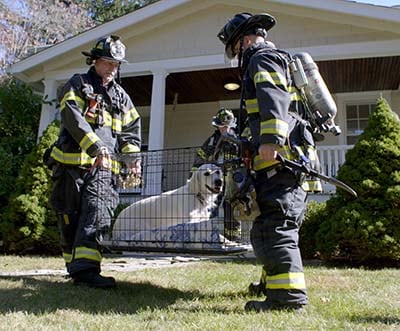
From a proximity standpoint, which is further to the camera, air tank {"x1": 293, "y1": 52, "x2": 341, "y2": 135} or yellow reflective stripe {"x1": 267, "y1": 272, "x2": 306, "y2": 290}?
air tank {"x1": 293, "y1": 52, "x2": 341, "y2": 135}

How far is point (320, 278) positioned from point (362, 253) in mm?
1626

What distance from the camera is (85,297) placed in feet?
10.5

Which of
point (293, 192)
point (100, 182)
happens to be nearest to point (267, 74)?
point (293, 192)

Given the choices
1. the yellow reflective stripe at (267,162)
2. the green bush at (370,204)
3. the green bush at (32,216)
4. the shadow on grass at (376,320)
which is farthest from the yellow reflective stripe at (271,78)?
the green bush at (32,216)

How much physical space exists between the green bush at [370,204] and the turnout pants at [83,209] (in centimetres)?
319

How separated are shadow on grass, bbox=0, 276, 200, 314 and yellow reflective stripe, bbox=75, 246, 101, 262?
0.25 m

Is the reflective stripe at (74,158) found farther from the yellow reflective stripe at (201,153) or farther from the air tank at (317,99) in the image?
the air tank at (317,99)

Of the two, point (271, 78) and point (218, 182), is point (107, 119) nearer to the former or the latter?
point (218, 182)

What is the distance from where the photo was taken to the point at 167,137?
12039 mm

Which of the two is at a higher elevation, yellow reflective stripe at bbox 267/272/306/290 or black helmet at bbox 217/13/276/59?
black helmet at bbox 217/13/276/59

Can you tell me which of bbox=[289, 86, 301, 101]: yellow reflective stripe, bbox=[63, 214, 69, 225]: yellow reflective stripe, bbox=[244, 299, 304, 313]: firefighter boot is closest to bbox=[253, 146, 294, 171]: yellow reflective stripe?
bbox=[289, 86, 301, 101]: yellow reflective stripe

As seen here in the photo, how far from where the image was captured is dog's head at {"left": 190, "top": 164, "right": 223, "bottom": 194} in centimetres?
408

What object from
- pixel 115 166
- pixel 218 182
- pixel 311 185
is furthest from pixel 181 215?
pixel 311 185

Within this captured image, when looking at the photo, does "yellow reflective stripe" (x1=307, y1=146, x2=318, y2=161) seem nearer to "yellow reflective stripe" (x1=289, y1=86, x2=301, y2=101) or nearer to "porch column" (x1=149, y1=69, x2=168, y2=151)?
"yellow reflective stripe" (x1=289, y1=86, x2=301, y2=101)
